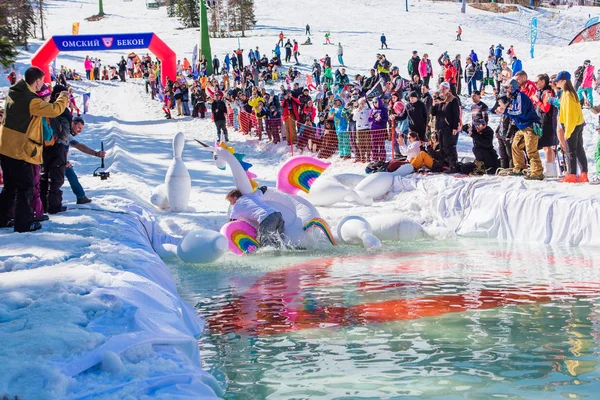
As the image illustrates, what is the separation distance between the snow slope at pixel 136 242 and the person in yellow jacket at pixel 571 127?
37cm

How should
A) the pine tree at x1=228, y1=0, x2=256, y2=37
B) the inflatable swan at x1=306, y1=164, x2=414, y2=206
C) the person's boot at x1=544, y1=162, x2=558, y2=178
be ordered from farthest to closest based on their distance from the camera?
1. the pine tree at x1=228, y1=0, x2=256, y2=37
2. the inflatable swan at x1=306, y1=164, x2=414, y2=206
3. the person's boot at x1=544, y1=162, x2=558, y2=178

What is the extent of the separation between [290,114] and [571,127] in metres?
9.84

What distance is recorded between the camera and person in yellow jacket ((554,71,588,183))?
10367mm

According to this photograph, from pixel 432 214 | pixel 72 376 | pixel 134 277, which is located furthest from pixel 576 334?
pixel 432 214

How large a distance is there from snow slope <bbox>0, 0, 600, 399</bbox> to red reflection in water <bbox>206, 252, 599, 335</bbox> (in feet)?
2.22

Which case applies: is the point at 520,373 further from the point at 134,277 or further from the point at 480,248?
the point at 480,248

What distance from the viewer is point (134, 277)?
17.7ft

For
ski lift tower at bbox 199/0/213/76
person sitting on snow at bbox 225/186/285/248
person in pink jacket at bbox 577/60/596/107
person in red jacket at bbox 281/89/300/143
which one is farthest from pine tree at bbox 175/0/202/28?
person sitting on snow at bbox 225/186/285/248

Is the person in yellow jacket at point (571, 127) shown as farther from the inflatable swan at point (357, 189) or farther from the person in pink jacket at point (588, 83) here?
the person in pink jacket at point (588, 83)

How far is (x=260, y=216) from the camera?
33.8 ft

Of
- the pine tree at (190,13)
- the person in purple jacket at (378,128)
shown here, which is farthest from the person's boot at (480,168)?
the pine tree at (190,13)

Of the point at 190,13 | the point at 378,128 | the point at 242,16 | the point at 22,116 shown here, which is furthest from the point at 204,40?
the point at 22,116

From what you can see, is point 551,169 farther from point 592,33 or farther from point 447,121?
point 592,33

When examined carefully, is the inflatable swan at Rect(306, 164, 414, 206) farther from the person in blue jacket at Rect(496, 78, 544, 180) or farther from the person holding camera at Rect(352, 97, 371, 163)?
the person in blue jacket at Rect(496, 78, 544, 180)
